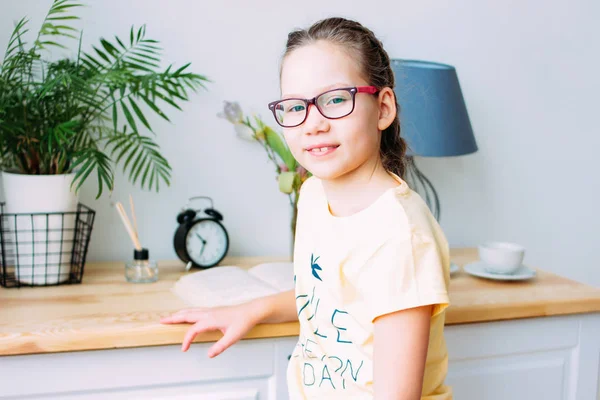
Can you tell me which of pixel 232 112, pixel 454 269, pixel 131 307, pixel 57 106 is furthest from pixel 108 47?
pixel 454 269

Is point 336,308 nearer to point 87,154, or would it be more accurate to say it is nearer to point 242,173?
point 87,154

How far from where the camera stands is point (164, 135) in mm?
1553

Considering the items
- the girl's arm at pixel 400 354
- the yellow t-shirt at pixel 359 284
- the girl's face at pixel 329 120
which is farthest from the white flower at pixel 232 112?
the girl's arm at pixel 400 354

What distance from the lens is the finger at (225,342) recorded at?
106cm

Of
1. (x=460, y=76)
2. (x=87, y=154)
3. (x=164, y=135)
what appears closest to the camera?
(x=87, y=154)

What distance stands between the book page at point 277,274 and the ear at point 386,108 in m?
0.49

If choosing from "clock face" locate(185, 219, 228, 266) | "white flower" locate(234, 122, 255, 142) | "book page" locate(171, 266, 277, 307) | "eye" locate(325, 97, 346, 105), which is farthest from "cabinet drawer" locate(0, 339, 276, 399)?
"white flower" locate(234, 122, 255, 142)

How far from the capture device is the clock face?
4.81 feet

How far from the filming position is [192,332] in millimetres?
1061

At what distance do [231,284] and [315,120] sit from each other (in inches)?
20.9

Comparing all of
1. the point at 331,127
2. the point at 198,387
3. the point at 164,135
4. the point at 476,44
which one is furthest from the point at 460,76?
the point at 198,387

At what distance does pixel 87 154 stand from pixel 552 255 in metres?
1.40

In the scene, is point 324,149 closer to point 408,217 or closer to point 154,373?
point 408,217

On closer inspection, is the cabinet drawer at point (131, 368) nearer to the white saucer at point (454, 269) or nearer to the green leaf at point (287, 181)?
the green leaf at point (287, 181)
